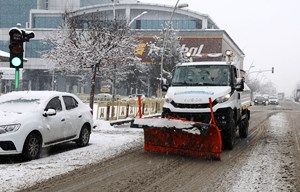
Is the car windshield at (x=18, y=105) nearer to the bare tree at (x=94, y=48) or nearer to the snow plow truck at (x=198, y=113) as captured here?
the snow plow truck at (x=198, y=113)

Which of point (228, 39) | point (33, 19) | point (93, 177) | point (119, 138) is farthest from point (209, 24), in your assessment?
point (93, 177)

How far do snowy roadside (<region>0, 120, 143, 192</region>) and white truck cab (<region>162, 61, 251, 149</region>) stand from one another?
1.92 m

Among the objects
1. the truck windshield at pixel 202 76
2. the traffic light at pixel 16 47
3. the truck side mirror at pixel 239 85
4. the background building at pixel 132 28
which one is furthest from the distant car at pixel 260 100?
the traffic light at pixel 16 47

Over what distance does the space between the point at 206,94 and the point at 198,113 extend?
0.52m

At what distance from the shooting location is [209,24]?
8188cm

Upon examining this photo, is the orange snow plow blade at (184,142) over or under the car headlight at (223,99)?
under

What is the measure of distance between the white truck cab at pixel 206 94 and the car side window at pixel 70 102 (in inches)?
95.7

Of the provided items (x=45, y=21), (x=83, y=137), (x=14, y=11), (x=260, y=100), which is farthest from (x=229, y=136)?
(x=14, y=11)

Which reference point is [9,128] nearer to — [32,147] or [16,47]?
[32,147]

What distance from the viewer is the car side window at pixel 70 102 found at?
10.4 m

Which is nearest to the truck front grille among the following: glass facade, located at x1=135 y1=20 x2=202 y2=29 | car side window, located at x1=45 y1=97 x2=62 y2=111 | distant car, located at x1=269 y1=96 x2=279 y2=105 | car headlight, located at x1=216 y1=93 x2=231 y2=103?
car headlight, located at x1=216 y1=93 x2=231 y2=103

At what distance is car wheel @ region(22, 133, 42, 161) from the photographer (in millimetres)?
8492

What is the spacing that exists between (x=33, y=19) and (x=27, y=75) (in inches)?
533

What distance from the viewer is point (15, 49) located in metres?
10.9
